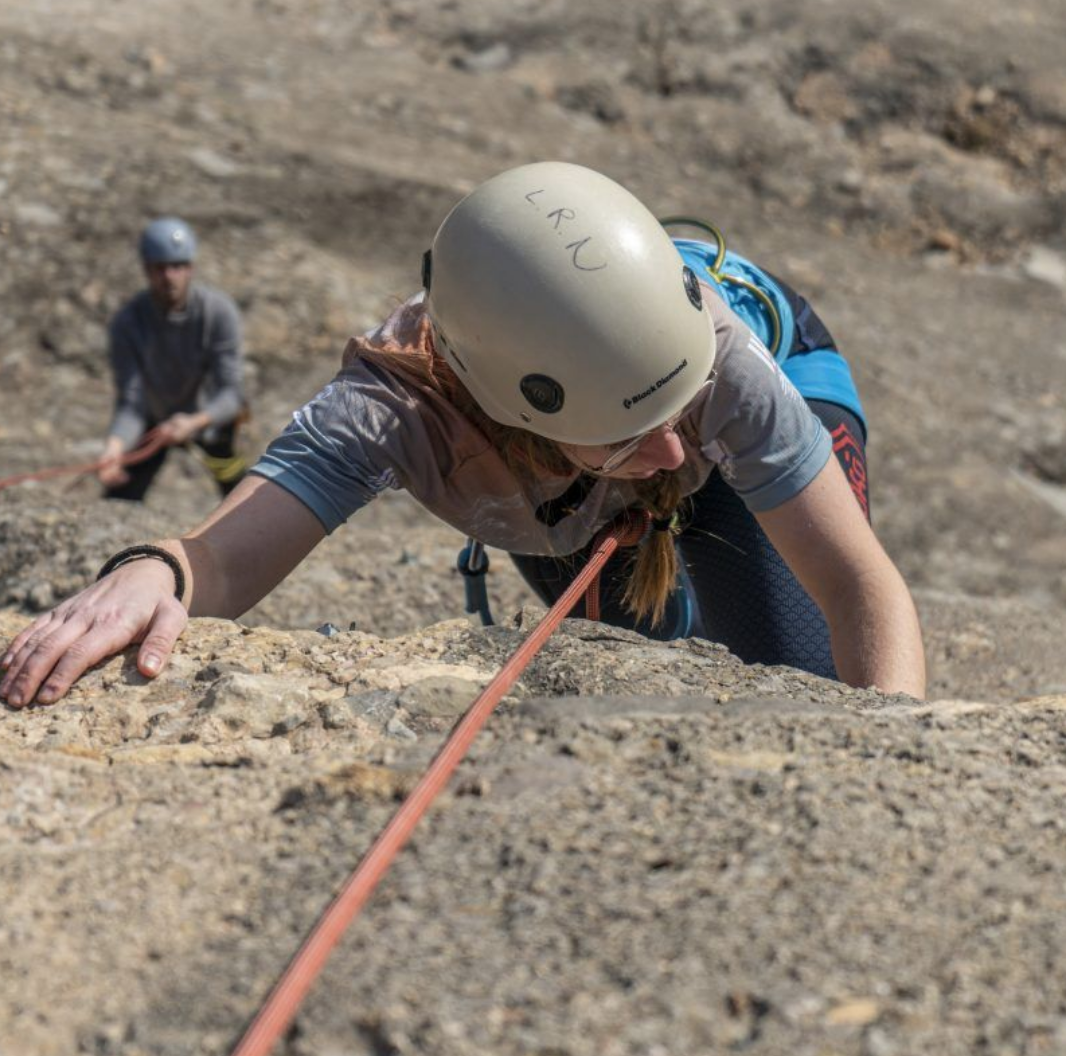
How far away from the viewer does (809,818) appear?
208 centimetres

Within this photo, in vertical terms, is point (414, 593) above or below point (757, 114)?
above

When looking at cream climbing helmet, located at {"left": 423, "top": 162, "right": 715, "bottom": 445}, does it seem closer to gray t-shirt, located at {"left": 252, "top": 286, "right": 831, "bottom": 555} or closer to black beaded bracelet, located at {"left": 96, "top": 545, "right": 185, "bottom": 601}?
gray t-shirt, located at {"left": 252, "top": 286, "right": 831, "bottom": 555}

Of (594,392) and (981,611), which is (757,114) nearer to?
(981,611)

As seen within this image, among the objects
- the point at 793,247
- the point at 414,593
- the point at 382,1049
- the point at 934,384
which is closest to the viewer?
the point at 382,1049

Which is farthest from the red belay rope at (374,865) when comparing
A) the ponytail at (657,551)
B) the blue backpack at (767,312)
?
the blue backpack at (767,312)

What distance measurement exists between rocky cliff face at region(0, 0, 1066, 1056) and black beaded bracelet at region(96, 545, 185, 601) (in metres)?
0.18

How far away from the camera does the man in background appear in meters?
6.65

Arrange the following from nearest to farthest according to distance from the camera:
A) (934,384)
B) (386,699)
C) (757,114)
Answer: (386,699), (934,384), (757,114)

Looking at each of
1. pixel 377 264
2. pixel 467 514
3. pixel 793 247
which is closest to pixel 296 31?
pixel 377 264

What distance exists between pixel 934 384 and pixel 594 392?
6.71m

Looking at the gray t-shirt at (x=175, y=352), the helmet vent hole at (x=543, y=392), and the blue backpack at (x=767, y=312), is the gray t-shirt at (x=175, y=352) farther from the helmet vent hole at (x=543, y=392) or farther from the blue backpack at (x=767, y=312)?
the helmet vent hole at (x=543, y=392)

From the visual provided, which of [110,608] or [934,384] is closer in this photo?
[110,608]

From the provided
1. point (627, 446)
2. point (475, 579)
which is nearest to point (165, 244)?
point (475, 579)

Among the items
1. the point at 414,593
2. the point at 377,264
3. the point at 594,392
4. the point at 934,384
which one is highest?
the point at 594,392
